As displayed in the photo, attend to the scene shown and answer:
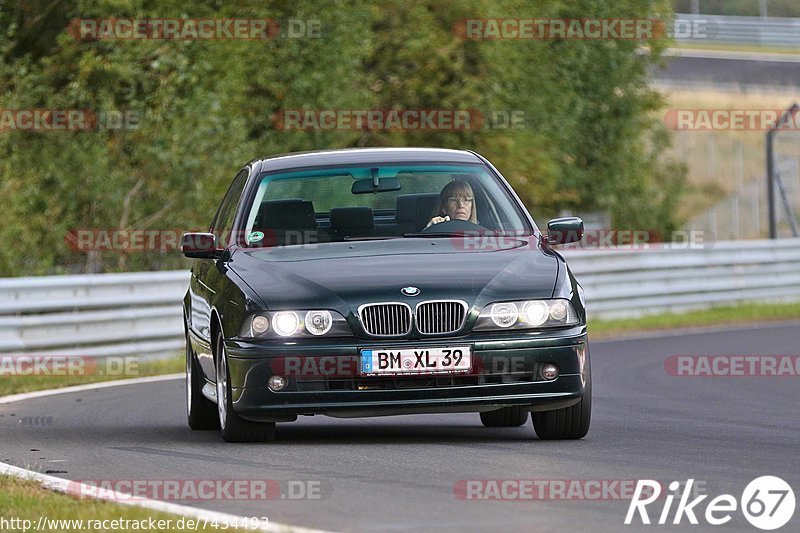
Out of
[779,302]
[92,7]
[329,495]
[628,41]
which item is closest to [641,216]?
[628,41]

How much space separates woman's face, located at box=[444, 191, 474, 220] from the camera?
10445 millimetres

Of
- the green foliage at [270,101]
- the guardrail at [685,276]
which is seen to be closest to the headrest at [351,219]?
the green foliage at [270,101]

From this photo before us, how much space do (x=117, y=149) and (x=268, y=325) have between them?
16257mm

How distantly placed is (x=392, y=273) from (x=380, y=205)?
4.21 feet

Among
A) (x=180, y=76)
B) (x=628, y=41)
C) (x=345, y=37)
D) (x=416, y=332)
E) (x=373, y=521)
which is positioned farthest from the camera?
(x=628, y=41)

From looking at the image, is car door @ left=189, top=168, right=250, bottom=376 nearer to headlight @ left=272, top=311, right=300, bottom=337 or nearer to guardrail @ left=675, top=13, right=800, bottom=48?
headlight @ left=272, top=311, right=300, bottom=337

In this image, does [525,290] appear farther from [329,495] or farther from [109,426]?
[109,426]

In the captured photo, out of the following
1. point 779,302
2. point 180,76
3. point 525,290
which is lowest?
point 779,302

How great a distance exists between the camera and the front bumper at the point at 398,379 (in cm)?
912

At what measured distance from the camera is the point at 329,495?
752 cm

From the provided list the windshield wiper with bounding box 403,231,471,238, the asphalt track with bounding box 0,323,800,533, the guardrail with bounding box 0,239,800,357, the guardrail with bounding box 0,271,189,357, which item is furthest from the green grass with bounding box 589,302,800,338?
the windshield wiper with bounding box 403,231,471,238

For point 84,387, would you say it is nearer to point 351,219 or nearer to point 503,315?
point 351,219

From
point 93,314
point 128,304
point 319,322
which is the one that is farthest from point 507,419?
point 128,304

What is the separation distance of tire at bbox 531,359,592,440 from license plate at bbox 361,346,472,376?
33.1 inches
